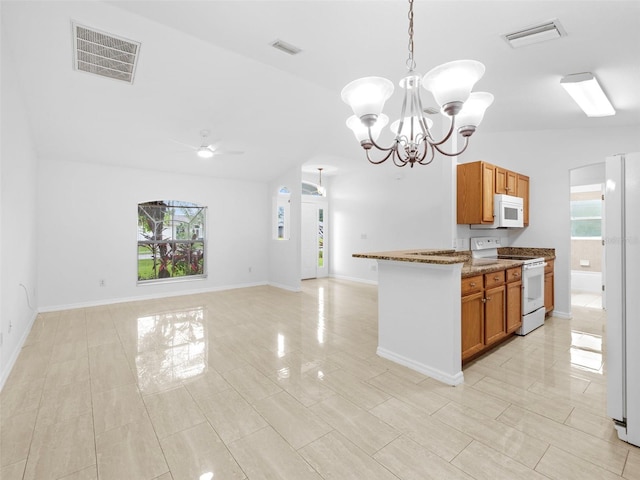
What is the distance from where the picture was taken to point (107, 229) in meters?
5.28

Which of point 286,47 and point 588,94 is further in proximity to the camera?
point 588,94

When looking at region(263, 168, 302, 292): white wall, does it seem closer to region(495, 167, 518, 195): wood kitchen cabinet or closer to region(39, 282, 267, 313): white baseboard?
region(39, 282, 267, 313): white baseboard

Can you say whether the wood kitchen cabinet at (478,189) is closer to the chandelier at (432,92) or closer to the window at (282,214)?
the chandelier at (432,92)

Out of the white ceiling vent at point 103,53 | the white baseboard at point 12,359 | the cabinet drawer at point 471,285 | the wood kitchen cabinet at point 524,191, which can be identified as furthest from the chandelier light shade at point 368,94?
the wood kitchen cabinet at point 524,191

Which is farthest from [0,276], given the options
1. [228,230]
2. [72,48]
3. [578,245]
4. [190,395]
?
[578,245]

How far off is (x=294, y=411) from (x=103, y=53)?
354cm

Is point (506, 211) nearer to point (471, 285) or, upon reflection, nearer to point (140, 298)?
point (471, 285)

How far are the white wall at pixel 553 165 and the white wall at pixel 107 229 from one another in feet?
16.9

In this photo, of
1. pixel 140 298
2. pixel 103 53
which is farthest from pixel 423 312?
pixel 140 298

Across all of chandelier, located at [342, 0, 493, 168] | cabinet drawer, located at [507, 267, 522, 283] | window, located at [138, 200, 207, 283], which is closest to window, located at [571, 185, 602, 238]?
cabinet drawer, located at [507, 267, 522, 283]

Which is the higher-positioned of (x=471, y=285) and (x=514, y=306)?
(x=471, y=285)

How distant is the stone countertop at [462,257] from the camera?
2531 millimetres

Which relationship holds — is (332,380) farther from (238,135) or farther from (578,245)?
(578,245)

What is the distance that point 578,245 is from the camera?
6.56 m
